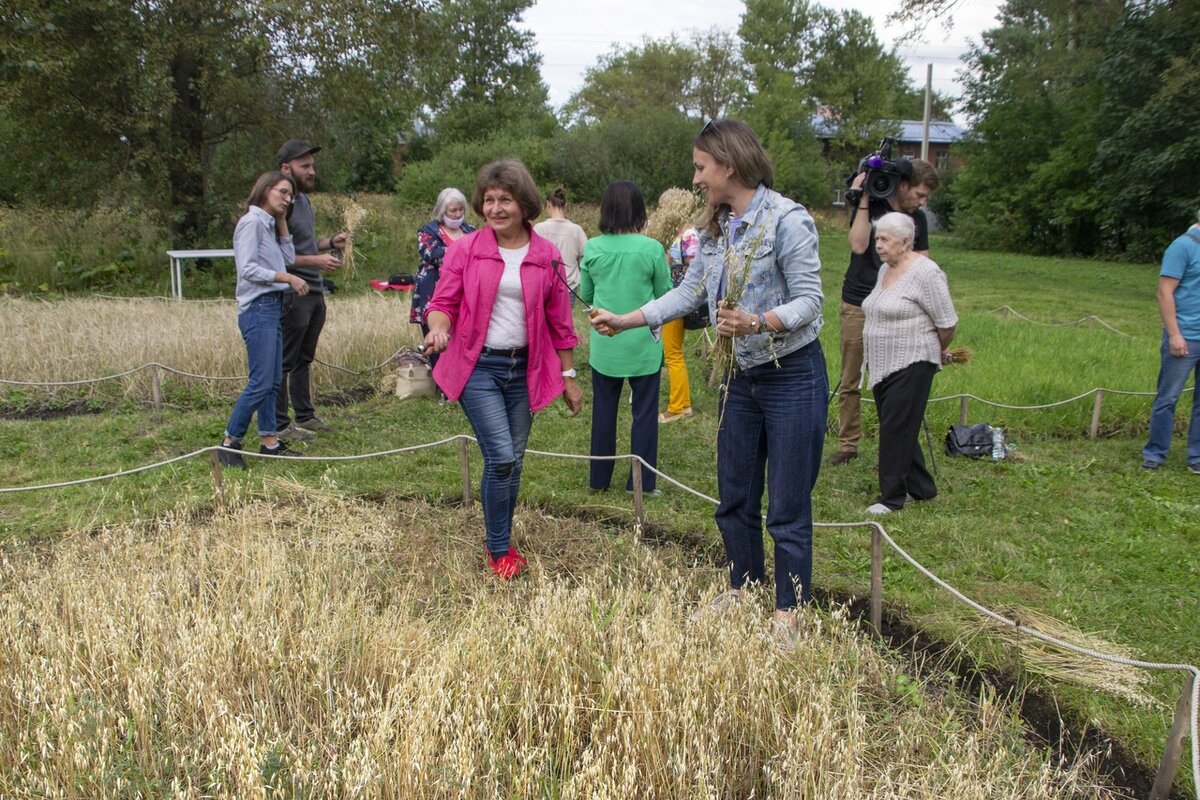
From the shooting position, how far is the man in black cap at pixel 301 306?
21.7ft

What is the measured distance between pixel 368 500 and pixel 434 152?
35.9 meters

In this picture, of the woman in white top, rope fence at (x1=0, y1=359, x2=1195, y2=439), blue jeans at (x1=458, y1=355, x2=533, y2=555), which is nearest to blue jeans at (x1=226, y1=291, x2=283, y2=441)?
rope fence at (x1=0, y1=359, x2=1195, y2=439)

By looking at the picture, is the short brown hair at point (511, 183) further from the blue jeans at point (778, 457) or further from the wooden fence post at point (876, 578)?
the wooden fence post at point (876, 578)

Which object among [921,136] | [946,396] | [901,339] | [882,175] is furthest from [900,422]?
[921,136]

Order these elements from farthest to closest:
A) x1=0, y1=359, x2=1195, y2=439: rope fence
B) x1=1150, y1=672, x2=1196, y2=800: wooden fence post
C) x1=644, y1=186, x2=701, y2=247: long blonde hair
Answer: x1=644, y1=186, x2=701, y2=247: long blonde hair < x1=0, y1=359, x2=1195, y2=439: rope fence < x1=1150, y1=672, x2=1196, y2=800: wooden fence post

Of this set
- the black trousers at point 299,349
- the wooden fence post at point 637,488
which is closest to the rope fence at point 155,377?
the black trousers at point 299,349

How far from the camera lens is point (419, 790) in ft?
8.48

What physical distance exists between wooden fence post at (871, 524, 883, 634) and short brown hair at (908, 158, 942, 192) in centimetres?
276

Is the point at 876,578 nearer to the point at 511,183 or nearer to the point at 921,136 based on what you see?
the point at 511,183

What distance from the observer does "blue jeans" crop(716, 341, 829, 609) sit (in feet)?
11.5

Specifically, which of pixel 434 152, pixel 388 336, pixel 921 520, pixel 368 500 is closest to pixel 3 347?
pixel 388 336

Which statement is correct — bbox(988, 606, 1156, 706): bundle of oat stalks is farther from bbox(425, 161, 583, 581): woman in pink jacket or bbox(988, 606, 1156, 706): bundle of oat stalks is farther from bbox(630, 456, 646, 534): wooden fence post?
bbox(425, 161, 583, 581): woman in pink jacket

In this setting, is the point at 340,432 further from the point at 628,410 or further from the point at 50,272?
the point at 50,272

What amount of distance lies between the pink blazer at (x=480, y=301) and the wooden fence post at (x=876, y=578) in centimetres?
152
